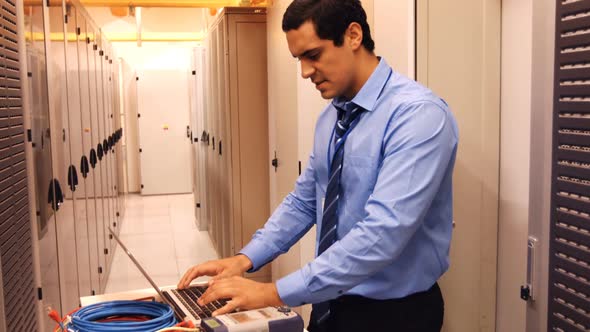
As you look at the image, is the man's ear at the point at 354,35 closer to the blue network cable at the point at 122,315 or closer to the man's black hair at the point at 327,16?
the man's black hair at the point at 327,16

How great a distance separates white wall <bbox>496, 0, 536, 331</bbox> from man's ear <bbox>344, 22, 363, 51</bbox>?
658 mm

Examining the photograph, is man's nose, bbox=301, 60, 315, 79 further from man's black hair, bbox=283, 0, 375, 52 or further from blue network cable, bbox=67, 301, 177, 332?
blue network cable, bbox=67, 301, 177, 332

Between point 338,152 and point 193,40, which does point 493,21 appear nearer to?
point 338,152

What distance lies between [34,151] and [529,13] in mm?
2093

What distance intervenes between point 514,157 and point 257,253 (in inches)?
36.5

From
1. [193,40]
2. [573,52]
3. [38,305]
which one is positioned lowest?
[38,305]

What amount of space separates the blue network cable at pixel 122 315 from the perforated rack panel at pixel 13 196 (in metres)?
0.77

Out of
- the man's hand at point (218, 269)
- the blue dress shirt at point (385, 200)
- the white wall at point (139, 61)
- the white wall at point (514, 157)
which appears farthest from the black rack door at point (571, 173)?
the white wall at point (139, 61)

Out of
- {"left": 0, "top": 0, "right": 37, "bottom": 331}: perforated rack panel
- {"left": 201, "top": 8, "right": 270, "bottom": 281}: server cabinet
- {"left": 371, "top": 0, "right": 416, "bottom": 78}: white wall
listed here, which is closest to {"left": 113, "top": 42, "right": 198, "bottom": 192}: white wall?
{"left": 201, "top": 8, "right": 270, "bottom": 281}: server cabinet

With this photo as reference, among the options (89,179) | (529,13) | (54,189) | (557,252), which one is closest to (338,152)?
(557,252)

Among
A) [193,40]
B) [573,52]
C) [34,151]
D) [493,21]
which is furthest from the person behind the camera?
[193,40]

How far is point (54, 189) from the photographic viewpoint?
2.90 metres

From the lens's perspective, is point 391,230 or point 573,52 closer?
point 573,52

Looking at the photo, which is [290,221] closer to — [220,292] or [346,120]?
[346,120]
